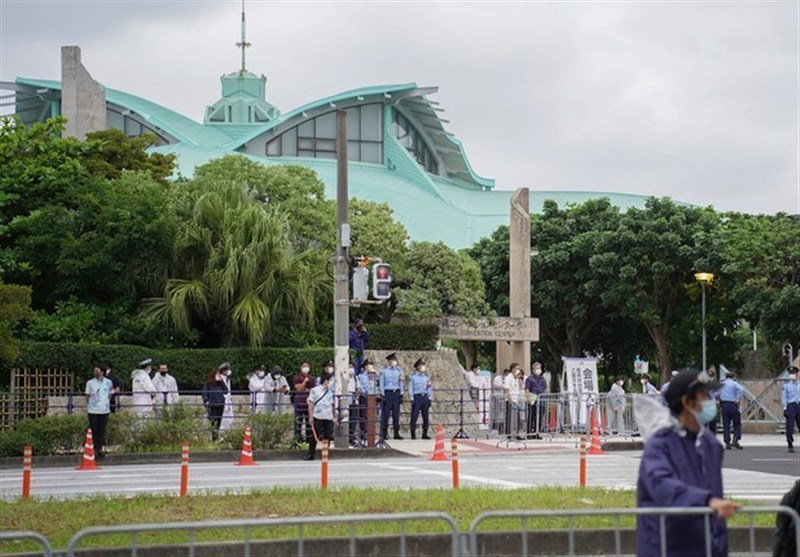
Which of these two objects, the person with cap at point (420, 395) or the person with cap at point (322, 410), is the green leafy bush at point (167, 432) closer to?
the person with cap at point (322, 410)

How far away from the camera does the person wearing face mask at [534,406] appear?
34.2 meters

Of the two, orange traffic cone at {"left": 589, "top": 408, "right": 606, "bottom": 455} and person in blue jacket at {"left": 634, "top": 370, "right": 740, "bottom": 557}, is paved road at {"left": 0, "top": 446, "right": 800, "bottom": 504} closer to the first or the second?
orange traffic cone at {"left": 589, "top": 408, "right": 606, "bottom": 455}

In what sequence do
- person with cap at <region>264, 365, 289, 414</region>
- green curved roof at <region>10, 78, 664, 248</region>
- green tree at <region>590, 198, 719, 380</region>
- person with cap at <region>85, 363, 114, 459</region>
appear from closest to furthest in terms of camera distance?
person with cap at <region>85, 363, 114, 459</region> → person with cap at <region>264, 365, 289, 414</region> → green tree at <region>590, 198, 719, 380</region> → green curved roof at <region>10, 78, 664, 248</region>

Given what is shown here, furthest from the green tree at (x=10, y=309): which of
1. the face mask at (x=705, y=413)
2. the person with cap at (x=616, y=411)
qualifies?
the face mask at (x=705, y=413)

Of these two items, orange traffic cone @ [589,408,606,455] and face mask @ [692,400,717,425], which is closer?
face mask @ [692,400,717,425]

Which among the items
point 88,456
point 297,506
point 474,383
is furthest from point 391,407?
point 297,506

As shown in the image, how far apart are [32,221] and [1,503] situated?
22.0m

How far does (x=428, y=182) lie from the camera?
89.5 meters

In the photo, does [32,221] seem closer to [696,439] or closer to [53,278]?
[53,278]

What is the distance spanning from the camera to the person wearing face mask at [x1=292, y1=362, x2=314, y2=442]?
3039cm

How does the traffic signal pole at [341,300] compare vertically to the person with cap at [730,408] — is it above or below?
above

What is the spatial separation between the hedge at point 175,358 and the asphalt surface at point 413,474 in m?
7.92

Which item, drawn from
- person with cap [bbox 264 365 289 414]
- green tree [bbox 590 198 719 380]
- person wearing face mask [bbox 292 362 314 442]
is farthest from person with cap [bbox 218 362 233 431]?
green tree [bbox 590 198 719 380]

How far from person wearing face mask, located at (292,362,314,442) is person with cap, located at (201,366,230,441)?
154 centimetres
